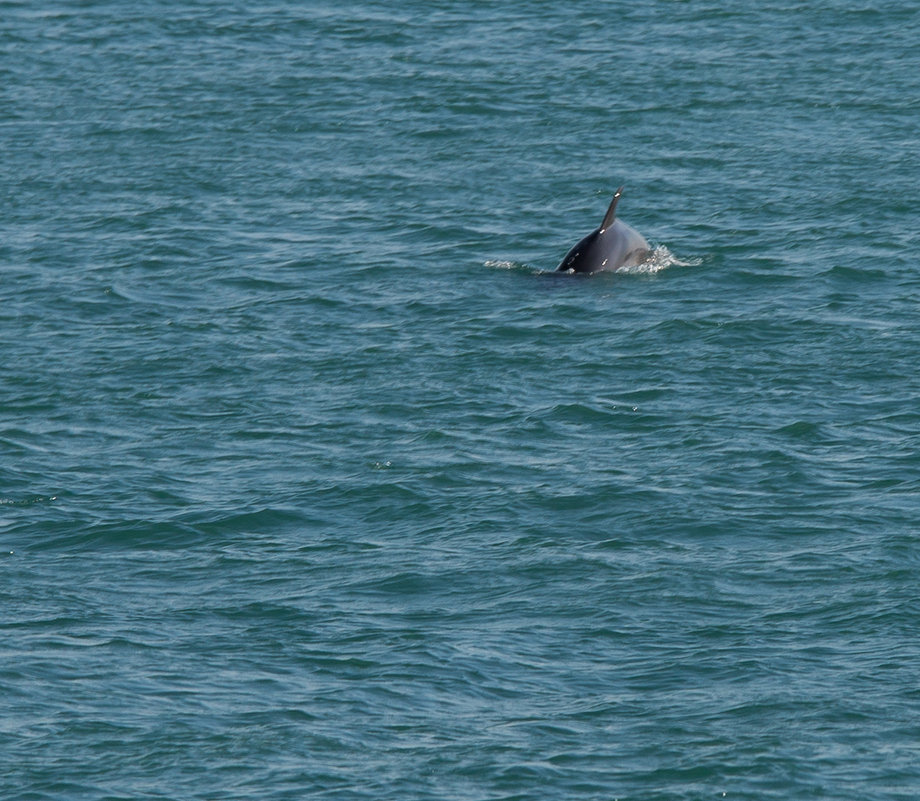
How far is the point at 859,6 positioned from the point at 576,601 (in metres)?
33.0

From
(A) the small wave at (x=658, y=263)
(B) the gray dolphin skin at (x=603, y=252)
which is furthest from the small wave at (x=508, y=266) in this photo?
(A) the small wave at (x=658, y=263)

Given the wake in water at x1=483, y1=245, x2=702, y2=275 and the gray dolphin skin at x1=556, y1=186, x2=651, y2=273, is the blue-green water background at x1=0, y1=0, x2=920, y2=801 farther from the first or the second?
the gray dolphin skin at x1=556, y1=186, x2=651, y2=273

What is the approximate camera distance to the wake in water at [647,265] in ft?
122

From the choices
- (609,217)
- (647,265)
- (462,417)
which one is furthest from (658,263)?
(462,417)

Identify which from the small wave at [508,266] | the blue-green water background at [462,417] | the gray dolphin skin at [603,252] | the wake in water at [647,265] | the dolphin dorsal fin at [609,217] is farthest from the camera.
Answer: the small wave at [508,266]

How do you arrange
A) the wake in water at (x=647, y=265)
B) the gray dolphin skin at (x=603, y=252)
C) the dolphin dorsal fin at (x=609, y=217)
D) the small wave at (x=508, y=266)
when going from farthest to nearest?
the small wave at (x=508, y=266)
the wake in water at (x=647, y=265)
the gray dolphin skin at (x=603, y=252)
the dolphin dorsal fin at (x=609, y=217)

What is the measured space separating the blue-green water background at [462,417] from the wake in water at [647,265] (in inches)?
10.3

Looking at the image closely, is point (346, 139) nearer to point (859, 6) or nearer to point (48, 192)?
point (48, 192)

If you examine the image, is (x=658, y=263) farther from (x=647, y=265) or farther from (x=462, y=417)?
(x=462, y=417)

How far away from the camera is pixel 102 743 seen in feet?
72.0

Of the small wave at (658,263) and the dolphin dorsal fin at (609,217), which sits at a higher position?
the dolphin dorsal fin at (609,217)

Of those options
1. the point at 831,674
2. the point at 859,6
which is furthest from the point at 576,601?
the point at 859,6

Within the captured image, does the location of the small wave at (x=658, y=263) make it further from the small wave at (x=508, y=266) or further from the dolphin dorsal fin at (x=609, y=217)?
the small wave at (x=508, y=266)

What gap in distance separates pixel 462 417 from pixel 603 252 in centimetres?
729
